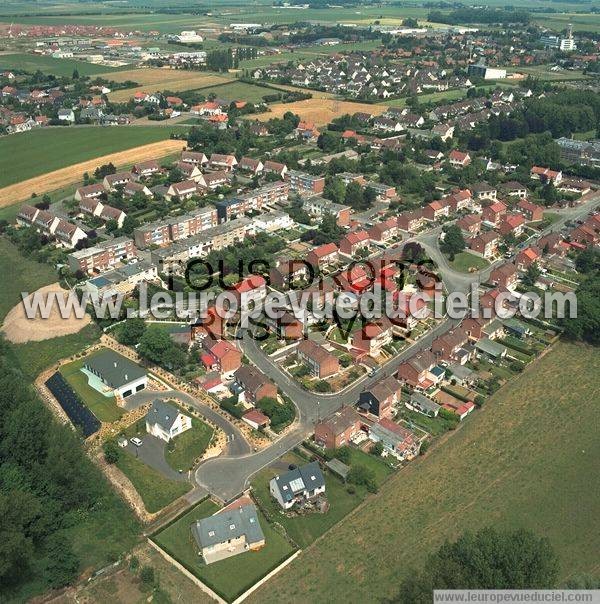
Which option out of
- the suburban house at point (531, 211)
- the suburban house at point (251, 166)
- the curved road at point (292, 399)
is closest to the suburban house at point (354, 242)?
the curved road at point (292, 399)

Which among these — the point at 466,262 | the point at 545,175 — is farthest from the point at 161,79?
the point at 466,262

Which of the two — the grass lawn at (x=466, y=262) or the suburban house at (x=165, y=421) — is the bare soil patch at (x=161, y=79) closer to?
the grass lawn at (x=466, y=262)

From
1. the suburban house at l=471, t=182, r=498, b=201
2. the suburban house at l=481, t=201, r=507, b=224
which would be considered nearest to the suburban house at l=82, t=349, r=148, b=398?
the suburban house at l=481, t=201, r=507, b=224

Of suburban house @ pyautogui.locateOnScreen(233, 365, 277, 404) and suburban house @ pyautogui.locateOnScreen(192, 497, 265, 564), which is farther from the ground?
suburban house @ pyautogui.locateOnScreen(233, 365, 277, 404)

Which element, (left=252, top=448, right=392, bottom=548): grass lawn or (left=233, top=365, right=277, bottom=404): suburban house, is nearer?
(left=252, top=448, right=392, bottom=548): grass lawn

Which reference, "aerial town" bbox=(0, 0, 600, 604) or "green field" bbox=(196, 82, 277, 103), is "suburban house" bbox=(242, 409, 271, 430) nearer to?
"aerial town" bbox=(0, 0, 600, 604)

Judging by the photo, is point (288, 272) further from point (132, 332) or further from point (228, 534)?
point (228, 534)

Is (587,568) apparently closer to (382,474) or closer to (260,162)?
(382,474)
